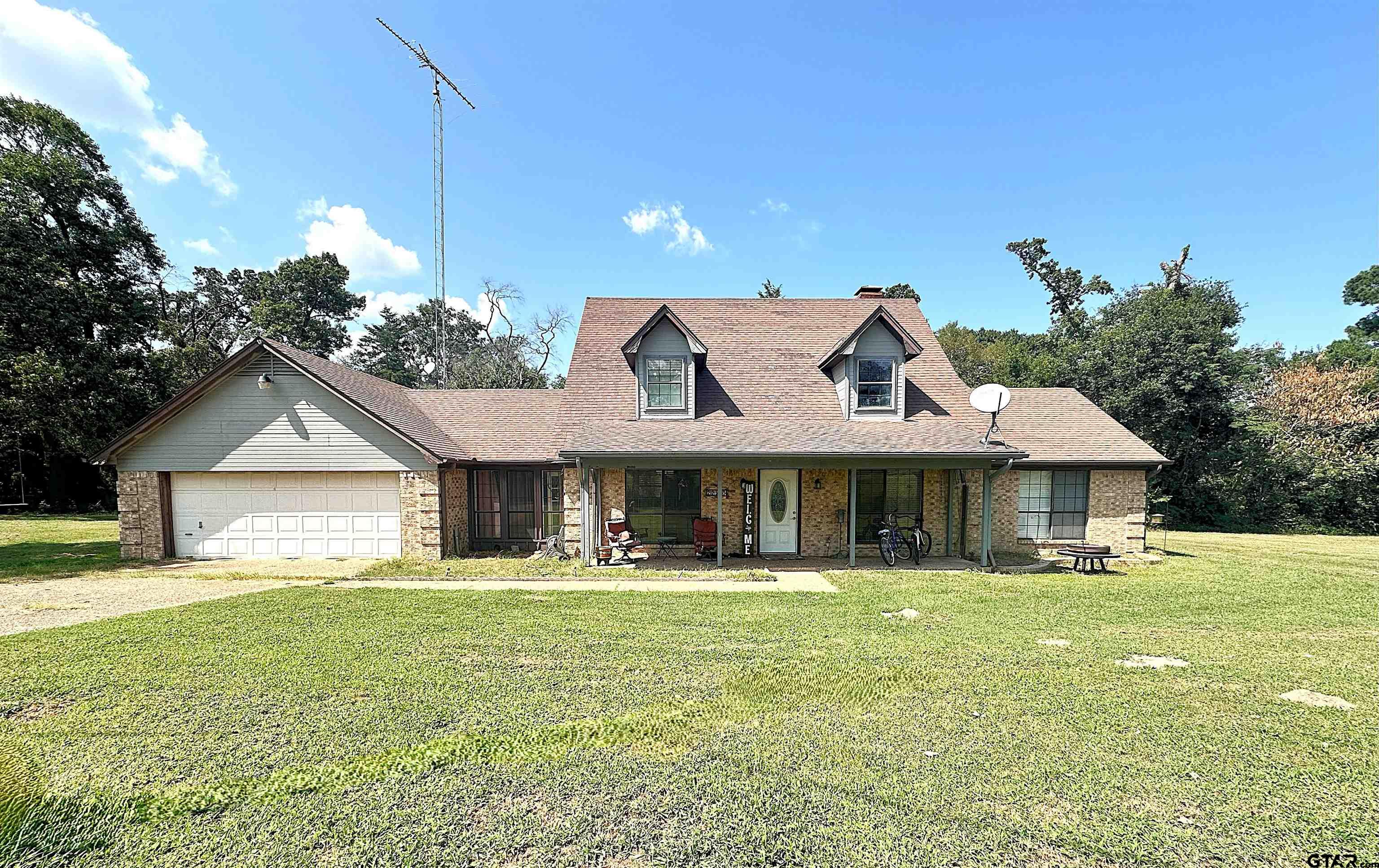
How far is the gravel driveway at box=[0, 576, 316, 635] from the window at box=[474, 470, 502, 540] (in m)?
4.08

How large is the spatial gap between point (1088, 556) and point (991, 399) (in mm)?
3795

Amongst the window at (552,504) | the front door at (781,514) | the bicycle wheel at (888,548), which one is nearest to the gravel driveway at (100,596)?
the window at (552,504)

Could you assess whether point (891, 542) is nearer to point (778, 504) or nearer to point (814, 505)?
point (814, 505)

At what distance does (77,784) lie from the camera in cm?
356

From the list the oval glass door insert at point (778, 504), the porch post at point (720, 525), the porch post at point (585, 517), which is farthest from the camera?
the oval glass door insert at point (778, 504)

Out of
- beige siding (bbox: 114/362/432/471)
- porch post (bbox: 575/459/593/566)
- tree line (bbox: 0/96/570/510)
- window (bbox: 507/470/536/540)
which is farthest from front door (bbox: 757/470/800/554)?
tree line (bbox: 0/96/570/510)

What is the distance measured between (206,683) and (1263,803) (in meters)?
8.64

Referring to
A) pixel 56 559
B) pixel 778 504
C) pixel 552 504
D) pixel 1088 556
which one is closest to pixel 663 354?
pixel 778 504

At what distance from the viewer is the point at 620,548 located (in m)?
11.5

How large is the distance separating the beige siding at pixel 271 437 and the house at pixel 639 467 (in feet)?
0.13

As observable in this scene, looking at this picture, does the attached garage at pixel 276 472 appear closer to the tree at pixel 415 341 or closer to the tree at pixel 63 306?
the tree at pixel 63 306

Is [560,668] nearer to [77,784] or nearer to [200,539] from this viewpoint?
[77,784]

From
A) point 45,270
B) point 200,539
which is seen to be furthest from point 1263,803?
point 45,270

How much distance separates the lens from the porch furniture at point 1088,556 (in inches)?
434
